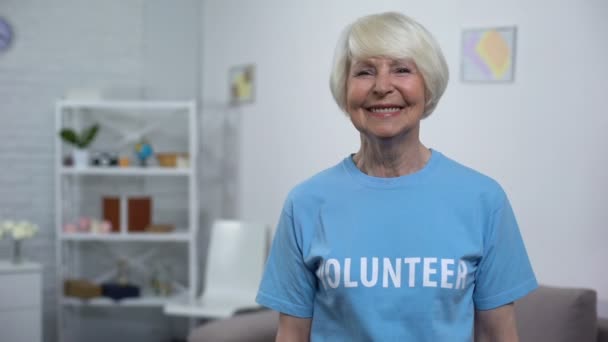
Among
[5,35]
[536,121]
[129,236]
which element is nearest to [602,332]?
[536,121]

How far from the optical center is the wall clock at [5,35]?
13.7ft

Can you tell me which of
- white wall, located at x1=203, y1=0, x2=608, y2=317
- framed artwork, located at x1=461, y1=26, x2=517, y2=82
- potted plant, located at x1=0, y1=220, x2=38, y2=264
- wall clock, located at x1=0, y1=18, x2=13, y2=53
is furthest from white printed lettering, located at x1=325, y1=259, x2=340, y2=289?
wall clock, located at x1=0, y1=18, x2=13, y2=53

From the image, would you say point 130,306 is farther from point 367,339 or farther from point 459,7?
point 367,339

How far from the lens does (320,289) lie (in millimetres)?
1261

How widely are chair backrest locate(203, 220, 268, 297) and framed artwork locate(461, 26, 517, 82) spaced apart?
1.58 m

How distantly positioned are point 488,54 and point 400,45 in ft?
5.57

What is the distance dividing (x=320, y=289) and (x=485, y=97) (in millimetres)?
1755

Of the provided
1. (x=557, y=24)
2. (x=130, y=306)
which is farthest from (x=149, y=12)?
(x=557, y=24)

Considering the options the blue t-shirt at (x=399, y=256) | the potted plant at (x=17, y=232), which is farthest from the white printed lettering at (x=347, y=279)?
the potted plant at (x=17, y=232)

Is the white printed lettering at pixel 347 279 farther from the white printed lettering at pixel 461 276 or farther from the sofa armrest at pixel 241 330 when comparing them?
the sofa armrest at pixel 241 330

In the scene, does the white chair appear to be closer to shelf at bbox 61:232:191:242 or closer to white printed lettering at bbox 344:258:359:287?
shelf at bbox 61:232:191:242

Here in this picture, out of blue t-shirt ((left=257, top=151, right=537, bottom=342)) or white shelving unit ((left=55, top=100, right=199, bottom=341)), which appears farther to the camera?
white shelving unit ((left=55, top=100, right=199, bottom=341))

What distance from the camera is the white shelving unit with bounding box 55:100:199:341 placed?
404 centimetres

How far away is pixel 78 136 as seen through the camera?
4074 mm
